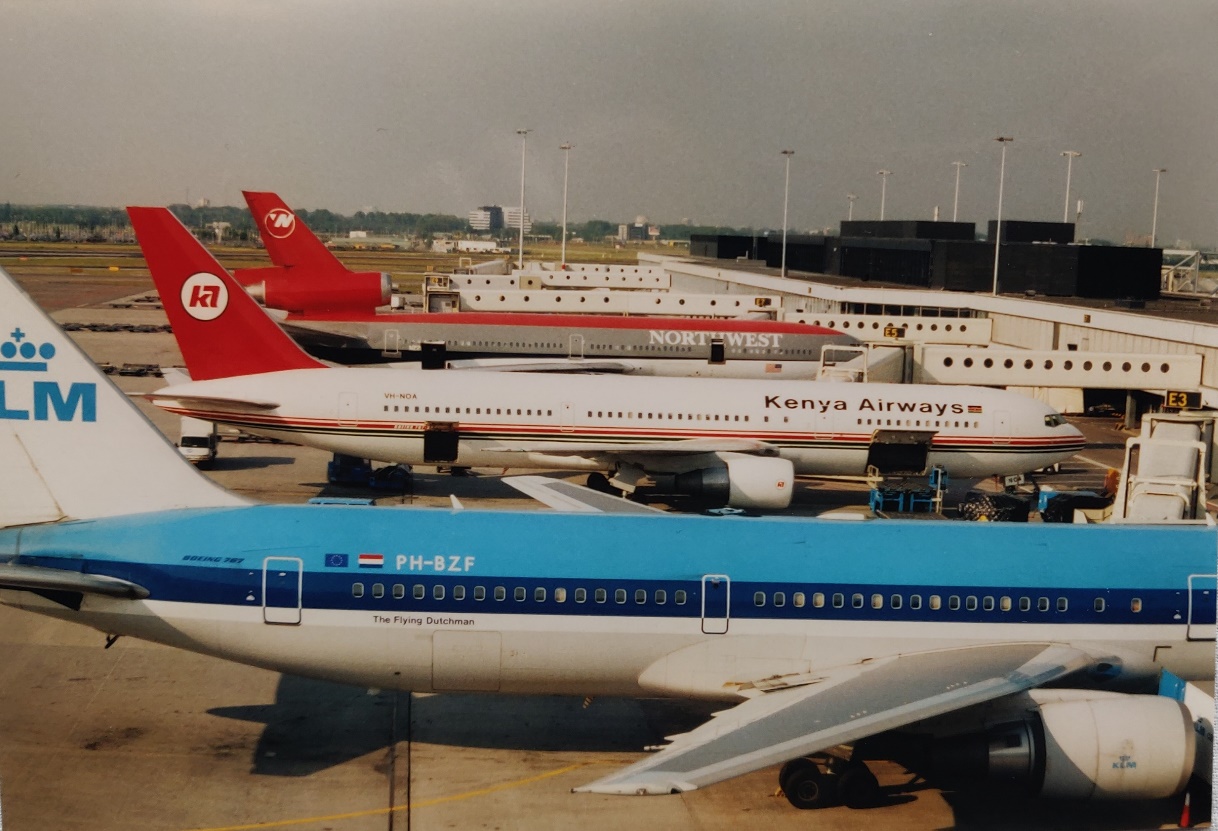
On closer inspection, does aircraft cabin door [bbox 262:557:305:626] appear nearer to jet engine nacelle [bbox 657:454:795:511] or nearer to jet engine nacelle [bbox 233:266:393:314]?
jet engine nacelle [bbox 657:454:795:511]

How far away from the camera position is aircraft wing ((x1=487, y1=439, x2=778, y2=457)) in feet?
116

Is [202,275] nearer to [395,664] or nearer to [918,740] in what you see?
[395,664]

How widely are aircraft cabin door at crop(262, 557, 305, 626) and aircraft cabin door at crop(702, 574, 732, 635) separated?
6.16 meters

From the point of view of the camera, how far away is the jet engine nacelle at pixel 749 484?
33.9 meters

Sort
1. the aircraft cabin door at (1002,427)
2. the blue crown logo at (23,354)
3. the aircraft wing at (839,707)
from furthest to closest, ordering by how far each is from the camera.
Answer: the aircraft cabin door at (1002,427)
the blue crown logo at (23,354)
the aircraft wing at (839,707)

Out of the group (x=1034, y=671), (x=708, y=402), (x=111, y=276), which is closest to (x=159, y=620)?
(x=1034, y=671)

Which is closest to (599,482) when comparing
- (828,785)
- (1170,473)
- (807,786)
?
(1170,473)

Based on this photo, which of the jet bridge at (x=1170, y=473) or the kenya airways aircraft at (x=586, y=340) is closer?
the jet bridge at (x=1170, y=473)

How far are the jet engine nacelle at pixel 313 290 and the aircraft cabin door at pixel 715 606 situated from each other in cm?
4131

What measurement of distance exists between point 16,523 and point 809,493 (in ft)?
89.7

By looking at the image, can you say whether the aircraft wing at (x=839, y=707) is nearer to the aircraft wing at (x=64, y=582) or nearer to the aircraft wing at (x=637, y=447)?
the aircraft wing at (x=64, y=582)

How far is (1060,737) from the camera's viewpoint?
1667 centimetres

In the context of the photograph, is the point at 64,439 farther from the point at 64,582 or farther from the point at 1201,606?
the point at 1201,606

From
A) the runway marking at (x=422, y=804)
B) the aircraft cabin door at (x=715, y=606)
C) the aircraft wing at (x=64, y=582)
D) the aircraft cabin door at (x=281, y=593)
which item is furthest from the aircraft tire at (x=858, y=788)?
the aircraft wing at (x=64, y=582)
